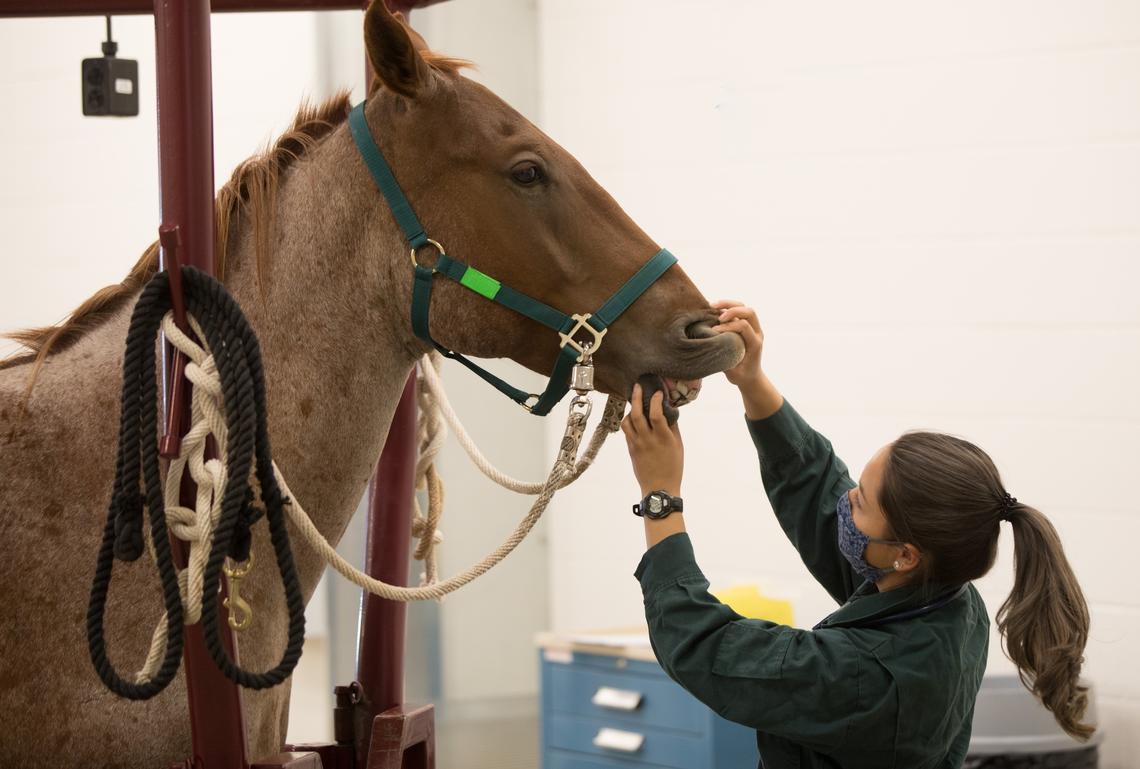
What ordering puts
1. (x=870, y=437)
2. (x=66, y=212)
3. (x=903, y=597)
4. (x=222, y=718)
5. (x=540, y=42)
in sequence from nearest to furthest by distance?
1. (x=222, y=718)
2. (x=903, y=597)
3. (x=870, y=437)
4. (x=540, y=42)
5. (x=66, y=212)

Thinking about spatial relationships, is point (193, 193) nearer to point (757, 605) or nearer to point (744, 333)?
point (744, 333)

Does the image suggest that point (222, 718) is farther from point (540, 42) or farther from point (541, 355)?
point (540, 42)

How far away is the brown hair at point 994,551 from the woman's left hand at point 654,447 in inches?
10.1

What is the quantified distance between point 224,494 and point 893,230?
2.53 meters

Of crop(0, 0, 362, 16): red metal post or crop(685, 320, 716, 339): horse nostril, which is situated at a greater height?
crop(0, 0, 362, 16): red metal post

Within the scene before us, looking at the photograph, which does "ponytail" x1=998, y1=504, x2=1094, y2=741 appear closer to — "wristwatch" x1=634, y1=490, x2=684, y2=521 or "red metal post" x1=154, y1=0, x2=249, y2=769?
"wristwatch" x1=634, y1=490, x2=684, y2=521

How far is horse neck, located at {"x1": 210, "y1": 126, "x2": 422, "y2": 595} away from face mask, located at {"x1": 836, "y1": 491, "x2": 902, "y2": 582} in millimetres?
588

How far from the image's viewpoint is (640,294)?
1336 mm

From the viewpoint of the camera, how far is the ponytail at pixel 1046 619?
1.25 meters

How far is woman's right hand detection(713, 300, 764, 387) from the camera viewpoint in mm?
1372

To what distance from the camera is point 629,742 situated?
9.31 ft

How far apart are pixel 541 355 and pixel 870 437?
2038 millimetres

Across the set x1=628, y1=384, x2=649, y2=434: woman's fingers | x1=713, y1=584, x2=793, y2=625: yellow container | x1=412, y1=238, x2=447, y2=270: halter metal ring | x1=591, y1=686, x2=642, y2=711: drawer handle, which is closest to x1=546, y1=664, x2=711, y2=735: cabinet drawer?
x1=591, y1=686, x2=642, y2=711: drawer handle

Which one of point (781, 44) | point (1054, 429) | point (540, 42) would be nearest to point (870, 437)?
point (1054, 429)
